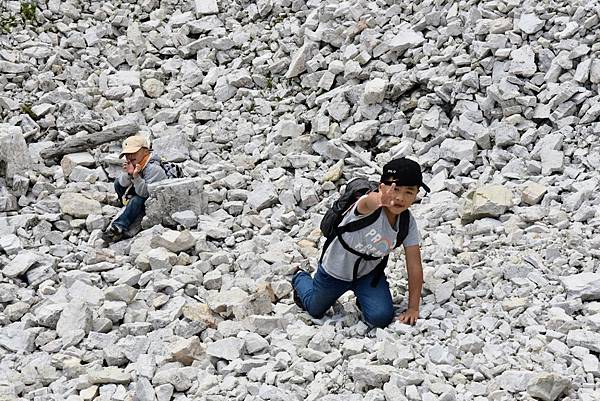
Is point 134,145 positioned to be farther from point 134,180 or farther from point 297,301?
point 297,301

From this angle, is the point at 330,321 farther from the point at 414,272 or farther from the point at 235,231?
the point at 235,231

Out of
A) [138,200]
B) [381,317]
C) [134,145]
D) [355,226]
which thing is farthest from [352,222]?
[134,145]

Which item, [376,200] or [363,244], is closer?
[376,200]

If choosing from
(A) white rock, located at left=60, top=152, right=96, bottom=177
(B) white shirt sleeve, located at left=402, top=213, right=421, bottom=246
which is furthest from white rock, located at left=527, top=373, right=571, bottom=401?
(A) white rock, located at left=60, top=152, right=96, bottom=177

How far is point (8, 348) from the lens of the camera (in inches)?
254

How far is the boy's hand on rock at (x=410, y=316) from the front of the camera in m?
6.12

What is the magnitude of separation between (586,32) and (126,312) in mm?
5877

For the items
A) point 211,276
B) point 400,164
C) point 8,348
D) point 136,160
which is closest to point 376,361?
point 400,164

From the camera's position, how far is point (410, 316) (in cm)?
615

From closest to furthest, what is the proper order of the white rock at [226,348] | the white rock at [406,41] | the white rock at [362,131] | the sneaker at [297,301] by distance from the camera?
the white rock at [226,348], the sneaker at [297,301], the white rock at [362,131], the white rock at [406,41]

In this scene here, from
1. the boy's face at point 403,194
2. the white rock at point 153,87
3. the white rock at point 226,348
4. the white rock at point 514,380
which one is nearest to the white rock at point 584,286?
the white rock at point 514,380

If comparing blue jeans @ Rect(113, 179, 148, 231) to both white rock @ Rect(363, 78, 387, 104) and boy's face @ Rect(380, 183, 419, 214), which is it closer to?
white rock @ Rect(363, 78, 387, 104)

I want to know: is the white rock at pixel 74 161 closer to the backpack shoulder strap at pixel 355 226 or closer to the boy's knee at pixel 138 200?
the boy's knee at pixel 138 200

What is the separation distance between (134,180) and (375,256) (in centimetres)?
335
